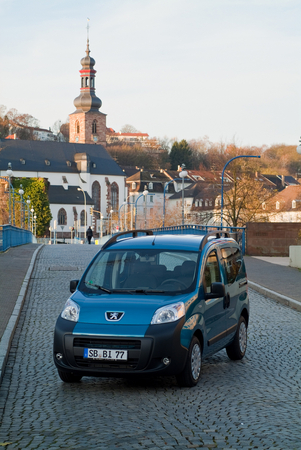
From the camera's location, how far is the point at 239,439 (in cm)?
490

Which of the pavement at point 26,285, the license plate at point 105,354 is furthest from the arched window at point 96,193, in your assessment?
the license plate at point 105,354

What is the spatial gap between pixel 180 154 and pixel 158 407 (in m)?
163

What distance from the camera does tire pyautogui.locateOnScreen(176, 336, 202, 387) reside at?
6496mm

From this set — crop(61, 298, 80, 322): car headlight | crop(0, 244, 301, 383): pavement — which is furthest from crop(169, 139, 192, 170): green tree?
crop(61, 298, 80, 322): car headlight

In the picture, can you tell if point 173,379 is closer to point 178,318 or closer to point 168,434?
point 178,318

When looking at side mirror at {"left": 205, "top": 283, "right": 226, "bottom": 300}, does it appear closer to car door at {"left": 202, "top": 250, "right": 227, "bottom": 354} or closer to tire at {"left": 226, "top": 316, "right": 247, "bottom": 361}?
car door at {"left": 202, "top": 250, "right": 227, "bottom": 354}

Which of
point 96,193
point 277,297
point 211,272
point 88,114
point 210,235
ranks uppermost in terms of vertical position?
point 88,114

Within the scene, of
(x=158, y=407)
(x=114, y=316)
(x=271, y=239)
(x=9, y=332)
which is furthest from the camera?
(x=271, y=239)

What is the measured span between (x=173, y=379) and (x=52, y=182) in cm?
12808

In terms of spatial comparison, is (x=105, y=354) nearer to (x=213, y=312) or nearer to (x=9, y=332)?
(x=213, y=312)

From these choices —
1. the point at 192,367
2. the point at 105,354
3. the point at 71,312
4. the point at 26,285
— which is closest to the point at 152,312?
the point at 105,354

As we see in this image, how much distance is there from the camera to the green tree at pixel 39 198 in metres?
114

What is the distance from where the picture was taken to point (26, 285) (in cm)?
1539

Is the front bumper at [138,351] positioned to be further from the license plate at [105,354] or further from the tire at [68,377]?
the tire at [68,377]
